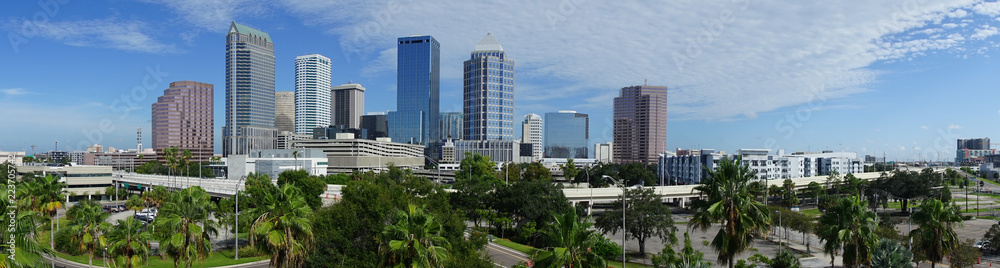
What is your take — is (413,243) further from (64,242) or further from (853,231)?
(64,242)

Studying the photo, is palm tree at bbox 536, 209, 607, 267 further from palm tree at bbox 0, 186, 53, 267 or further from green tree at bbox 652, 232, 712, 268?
palm tree at bbox 0, 186, 53, 267

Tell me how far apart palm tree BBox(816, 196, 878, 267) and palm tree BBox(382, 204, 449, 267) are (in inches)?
745

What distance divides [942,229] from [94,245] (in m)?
52.2

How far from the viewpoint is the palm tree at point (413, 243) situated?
21.0 meters

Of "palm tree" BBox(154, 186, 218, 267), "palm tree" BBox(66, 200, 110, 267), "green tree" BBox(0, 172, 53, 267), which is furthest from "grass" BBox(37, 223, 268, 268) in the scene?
"green tree" BBox(0, 172, 53, 267)

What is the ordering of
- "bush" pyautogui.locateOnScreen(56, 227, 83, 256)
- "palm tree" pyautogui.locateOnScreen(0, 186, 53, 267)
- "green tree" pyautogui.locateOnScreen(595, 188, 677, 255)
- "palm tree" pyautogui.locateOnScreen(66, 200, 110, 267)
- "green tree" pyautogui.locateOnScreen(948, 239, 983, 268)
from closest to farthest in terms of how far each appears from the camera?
1. "palm tree" pyautogui.locateOnScreen(0, 186, 53, 267)
2. "palm tree" pyautogui.locateOnScreen(66, 200, 110, 267)
3. "green tree" pyautogui.locateOnScreen(948, 239, 983, 268)
4. "bush" pyautogui.locateOnScreen(56, 227, 83, 256)
5. "green tree" pyautogui.locateOnScreen(595, 188, 677, 255)

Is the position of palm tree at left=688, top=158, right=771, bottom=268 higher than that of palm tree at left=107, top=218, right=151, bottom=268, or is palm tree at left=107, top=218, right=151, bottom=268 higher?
palm tree at left=688, top=158, right=771, bottom=268

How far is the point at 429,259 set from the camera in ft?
71.4

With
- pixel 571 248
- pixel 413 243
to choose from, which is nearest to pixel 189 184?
pixel 413 243

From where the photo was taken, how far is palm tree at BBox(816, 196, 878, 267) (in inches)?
1026

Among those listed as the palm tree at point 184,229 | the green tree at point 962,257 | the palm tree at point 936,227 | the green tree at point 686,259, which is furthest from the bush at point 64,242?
the green tree at point 962,257

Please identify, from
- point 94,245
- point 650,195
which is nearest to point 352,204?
point 94,245

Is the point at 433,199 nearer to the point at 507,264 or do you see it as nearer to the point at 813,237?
the point at 507,264

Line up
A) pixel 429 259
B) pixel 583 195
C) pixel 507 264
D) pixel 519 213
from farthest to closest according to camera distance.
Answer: pixel 583 195 → pixel 519 213 → pixel 507 264 → pixel 429 259
